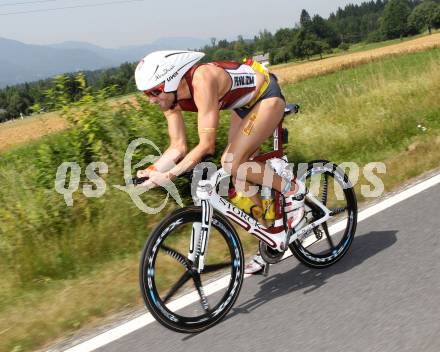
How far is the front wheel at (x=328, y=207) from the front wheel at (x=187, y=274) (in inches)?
28.3

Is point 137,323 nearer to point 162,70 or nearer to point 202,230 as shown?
point 202,230

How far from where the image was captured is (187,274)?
3697 millimetres

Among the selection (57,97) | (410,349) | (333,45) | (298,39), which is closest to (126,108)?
(57,97)

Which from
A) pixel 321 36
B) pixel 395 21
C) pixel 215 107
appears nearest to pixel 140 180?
pixel 215 107

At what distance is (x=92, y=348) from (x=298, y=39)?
111 metres

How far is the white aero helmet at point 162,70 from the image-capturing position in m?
3.31

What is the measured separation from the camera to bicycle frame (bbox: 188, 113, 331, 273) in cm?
360

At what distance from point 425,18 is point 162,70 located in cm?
12715

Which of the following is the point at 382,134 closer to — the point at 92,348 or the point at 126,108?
the point at 126,108

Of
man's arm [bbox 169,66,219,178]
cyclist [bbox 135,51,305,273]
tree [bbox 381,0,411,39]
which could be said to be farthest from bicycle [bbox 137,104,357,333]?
tree [bbox 381,0,411,39]

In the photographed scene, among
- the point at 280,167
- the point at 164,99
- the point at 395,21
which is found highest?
the point at 395,21

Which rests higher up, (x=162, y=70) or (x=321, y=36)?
(x=321, y=36)

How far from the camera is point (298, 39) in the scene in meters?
109

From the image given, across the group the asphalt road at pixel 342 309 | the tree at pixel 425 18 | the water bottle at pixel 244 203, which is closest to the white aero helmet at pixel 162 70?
the water bottle at pixel 244 203
